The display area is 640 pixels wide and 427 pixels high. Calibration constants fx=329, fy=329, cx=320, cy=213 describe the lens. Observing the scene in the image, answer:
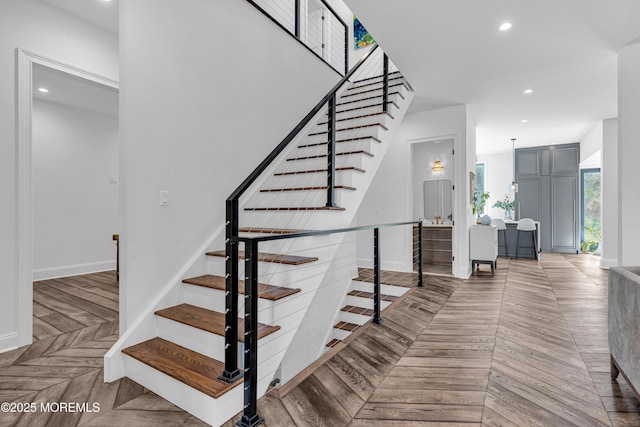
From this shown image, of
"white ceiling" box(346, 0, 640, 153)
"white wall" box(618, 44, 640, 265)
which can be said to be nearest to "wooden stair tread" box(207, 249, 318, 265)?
"white ceiling" box(346, 0, 640, 153)

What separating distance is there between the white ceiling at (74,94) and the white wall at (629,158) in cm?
579

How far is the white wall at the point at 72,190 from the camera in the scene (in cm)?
505

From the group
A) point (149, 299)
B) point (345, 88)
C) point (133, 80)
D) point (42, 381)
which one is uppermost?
point (345, 88)

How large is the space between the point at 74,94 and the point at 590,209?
10.5 meters

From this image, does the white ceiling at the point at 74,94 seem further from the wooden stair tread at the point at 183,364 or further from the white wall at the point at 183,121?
the wooden stair tread at the point at 183,364

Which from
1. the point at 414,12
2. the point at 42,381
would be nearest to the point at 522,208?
the point at 414,12

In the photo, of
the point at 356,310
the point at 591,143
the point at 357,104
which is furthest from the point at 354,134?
the point at 591,143

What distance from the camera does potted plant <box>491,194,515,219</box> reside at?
328 inches

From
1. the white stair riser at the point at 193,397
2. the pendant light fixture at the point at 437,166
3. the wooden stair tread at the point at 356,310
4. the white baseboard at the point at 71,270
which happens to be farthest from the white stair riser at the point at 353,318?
the white baseboard at the point at 71,270

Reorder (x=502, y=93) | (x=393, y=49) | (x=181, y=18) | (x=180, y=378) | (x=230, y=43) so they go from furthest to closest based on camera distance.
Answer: (x=502, y=93), (x=393, y=49), (x=230, y=43), (x=181, y=18), (x=180, y=378)

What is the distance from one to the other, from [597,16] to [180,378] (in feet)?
13.7

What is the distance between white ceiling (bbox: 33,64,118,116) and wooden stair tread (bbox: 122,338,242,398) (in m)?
3.50

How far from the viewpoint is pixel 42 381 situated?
207 centimetres

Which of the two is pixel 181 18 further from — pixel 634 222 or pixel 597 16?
pixel 634 222
